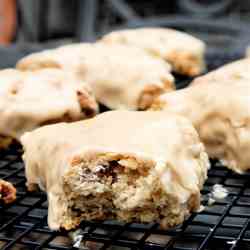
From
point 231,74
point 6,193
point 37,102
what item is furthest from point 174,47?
point 6,193

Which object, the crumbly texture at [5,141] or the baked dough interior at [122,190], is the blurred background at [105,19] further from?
the baked dough interior at [122,190]

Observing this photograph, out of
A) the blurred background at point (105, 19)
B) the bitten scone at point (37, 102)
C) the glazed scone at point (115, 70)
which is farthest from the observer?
the blurred background at point (105, 19)

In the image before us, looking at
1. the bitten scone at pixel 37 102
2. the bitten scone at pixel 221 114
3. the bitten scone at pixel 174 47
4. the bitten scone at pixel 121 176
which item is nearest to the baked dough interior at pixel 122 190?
the bitten scone at pixel 121 176

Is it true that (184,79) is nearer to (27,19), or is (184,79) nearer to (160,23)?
(160,23)

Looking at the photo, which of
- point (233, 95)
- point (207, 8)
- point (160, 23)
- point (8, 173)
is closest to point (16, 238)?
point (8, 173)

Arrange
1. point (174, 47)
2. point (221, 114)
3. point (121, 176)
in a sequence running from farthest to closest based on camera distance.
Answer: point (174, 47), point (221, 114), point (121, 176)

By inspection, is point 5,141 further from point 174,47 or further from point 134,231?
point 174,47
